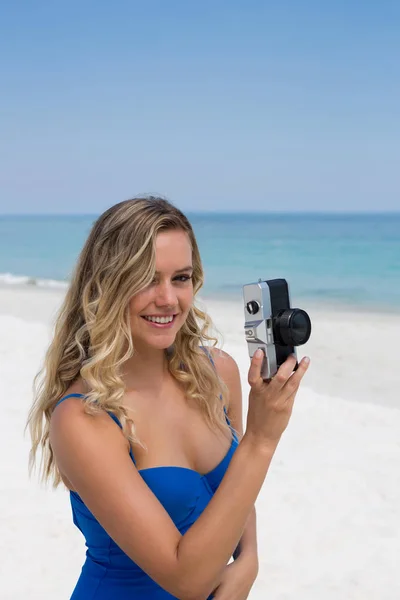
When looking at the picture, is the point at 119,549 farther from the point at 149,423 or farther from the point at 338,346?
the point at 338,346

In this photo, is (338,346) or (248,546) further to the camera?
(338,346)

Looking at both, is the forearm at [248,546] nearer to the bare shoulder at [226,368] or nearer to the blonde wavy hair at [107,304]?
the bare shoulder at [226,368]

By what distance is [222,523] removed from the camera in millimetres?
1775

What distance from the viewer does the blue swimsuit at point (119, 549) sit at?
209 centimetres

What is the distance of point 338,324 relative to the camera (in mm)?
14227

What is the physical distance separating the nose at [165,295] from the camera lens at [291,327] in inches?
13.2

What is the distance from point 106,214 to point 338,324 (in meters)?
12.5

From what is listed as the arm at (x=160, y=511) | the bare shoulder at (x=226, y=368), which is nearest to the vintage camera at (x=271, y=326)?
the arm at (x=160, y=511)

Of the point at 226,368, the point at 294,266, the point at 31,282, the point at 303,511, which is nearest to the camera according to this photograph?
the point at 226,368

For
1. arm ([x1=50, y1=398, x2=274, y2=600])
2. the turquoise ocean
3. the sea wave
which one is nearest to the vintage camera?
arm ([x1=50, y1=398, x2=274, y2=600])

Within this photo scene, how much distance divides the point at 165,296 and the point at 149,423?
0.40m

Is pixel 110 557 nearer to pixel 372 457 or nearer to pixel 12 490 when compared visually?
pixel 12 490

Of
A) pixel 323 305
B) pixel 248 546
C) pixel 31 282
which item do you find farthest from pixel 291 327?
pixel 31 282

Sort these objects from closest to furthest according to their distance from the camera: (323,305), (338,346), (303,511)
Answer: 1. (303,511)
2. (338,346)
3. (323,305)
